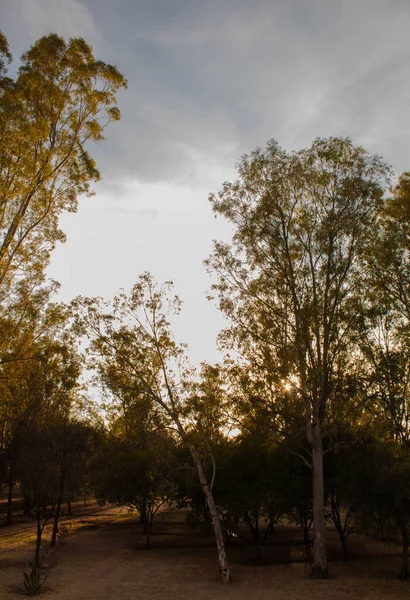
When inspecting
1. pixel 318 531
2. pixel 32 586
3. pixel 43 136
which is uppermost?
pixel 43 136

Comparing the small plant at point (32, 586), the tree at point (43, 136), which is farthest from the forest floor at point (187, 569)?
the tree at point (43, 136)

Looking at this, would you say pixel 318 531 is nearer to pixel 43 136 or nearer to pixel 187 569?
pixel 187 569

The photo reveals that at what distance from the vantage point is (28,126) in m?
15.7

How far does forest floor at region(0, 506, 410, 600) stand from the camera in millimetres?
16438

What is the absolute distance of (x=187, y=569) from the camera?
20.8 metres

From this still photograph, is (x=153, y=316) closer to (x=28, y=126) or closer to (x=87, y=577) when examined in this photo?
(x=28, y=126)

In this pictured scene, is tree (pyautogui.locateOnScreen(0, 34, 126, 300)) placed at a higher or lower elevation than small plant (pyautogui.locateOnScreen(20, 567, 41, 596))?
higher

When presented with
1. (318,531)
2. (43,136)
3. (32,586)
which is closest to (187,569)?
(318,531)

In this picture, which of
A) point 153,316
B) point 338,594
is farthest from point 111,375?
point 338,594

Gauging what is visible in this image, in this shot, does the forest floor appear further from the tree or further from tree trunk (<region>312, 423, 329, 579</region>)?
the tree

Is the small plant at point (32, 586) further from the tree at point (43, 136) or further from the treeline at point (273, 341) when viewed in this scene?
the tree at point (43, 136)

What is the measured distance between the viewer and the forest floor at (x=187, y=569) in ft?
53.9

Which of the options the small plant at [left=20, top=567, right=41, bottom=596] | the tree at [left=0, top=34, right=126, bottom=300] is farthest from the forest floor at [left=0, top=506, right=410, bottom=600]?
the tree at [left=0, top=34, right=126, bottom=300]

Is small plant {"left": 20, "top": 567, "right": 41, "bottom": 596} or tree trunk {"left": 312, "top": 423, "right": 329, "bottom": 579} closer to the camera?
small plant {"left": 20, "top": 567, "right": 41, "bottom": 596}
